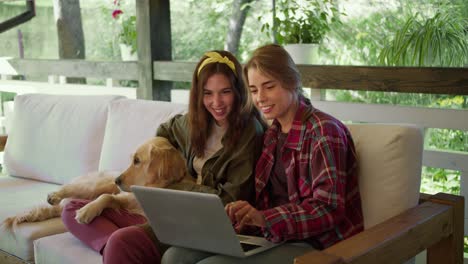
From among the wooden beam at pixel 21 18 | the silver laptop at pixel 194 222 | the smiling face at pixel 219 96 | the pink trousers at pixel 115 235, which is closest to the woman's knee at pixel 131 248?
the pink trousers at pixel 115 235

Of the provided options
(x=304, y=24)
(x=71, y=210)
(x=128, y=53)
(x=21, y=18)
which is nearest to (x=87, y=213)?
(x=71, y=210)

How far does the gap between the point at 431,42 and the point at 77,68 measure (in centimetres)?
253

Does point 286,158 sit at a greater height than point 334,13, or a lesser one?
lesser

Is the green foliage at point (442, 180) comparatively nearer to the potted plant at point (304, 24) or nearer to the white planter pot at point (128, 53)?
the potted plant at point (304, 24)

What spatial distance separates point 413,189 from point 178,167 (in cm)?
84

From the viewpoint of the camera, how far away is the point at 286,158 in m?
1.95

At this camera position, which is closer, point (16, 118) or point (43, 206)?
point (43, 206)

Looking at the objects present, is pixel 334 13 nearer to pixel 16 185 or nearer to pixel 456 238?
pixel 456 238

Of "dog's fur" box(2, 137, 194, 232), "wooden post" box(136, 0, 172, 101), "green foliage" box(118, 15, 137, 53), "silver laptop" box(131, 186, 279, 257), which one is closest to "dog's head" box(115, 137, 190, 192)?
"dog's fur" box(2, 137, 194, 232)

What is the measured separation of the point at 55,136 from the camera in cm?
325

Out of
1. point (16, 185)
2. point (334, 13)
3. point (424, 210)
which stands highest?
point (334, 13)

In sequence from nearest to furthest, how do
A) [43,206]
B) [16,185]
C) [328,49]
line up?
1. [43,206]
2. [16,185]
3. [328,49]

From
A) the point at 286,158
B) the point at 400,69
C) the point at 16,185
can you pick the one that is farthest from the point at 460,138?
the point at 16,185

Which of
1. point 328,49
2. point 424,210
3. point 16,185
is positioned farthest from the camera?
point 328,49
